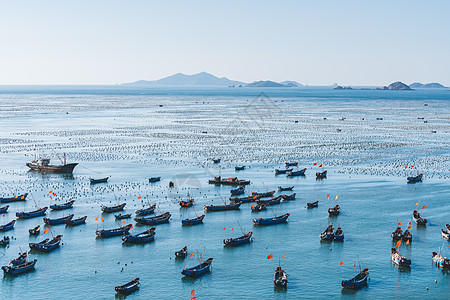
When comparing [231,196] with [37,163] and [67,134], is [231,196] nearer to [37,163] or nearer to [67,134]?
[37,163]

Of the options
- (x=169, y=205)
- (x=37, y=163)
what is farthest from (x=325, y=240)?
(x=37, y=163)

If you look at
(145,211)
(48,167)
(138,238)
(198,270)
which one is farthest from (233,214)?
(48,167)

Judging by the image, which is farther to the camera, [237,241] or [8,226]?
[8,226]

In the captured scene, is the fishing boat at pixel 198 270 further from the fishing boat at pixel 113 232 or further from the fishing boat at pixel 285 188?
the fishing boat at pixel 285 188

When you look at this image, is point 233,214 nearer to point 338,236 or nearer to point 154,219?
point 154,219

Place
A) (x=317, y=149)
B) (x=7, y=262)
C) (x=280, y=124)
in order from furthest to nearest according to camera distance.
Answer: (x=280, y=124) < (x=317, y=149) < (x=7, y=262)

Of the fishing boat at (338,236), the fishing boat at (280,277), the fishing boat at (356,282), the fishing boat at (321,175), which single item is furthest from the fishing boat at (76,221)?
the fishing boat at (321,175)
